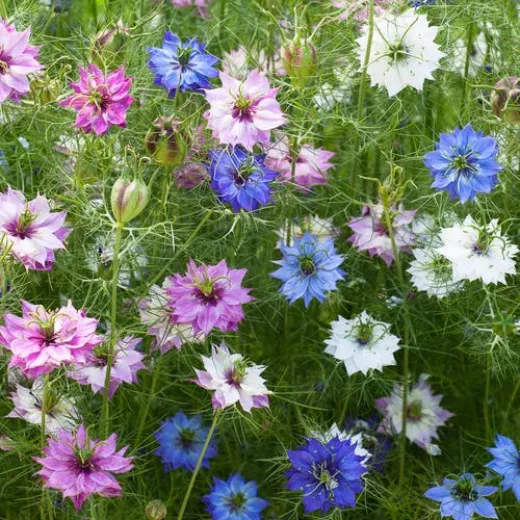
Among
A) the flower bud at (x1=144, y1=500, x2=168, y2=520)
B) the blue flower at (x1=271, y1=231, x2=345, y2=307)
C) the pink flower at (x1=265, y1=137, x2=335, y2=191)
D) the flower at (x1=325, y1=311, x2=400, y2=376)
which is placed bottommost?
the flower bud at (x1=144, y1=500, x2=168, y2=520)

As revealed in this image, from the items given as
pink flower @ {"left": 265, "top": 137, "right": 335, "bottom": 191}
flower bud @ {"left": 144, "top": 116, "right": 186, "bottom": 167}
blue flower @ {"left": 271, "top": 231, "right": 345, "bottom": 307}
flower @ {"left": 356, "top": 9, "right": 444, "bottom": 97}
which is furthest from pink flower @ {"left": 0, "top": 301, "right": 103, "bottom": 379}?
flower @ {"left": 356, "top": 9, "right": 444, "bottom": 97}

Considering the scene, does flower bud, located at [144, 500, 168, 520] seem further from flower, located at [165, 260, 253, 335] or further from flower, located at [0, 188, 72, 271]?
flower, located at [0, 188, 72, 271]

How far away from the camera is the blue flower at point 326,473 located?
4.74 feet

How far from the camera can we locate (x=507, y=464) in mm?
1413

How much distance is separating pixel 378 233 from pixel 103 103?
0.48m

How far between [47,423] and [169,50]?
1.77 feet

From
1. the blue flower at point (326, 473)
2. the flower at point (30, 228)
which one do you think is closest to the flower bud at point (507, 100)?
the blue flower at point (326, 473)

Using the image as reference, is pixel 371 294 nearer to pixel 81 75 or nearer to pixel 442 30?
pixel 442 30

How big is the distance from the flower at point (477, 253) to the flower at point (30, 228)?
50 centimetres

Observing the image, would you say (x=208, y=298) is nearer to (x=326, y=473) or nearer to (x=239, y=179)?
(x=239, y=179)

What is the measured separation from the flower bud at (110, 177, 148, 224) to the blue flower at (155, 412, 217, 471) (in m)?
0.44

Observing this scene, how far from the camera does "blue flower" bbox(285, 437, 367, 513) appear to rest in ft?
4.74

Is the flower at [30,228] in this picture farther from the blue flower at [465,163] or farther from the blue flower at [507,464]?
the blue flower at [507,464]

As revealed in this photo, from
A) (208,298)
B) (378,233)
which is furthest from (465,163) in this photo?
(208,298)
